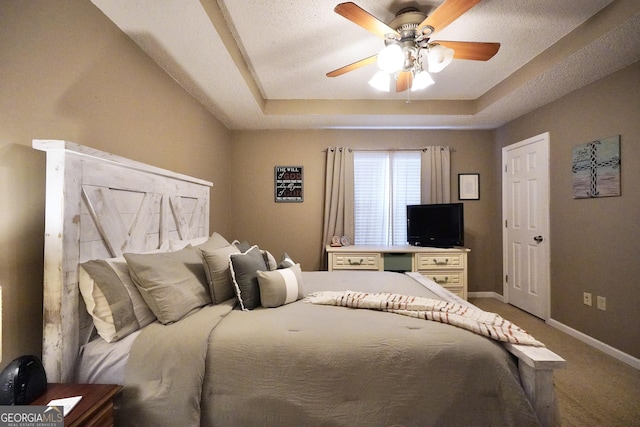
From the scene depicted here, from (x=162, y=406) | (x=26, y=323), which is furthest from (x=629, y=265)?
(x=26, y=323)

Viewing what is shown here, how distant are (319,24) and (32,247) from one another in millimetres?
2146

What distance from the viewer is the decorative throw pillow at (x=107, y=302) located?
4.14 feet

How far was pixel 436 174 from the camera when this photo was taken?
390 centimetres

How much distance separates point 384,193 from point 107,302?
3411 mm

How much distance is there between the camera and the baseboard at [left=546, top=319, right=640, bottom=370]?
7.17 ft

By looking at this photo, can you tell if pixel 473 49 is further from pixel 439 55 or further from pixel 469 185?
pixel 469 185

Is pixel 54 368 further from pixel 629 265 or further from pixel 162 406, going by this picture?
pixel 629 265

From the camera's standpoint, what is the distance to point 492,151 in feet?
13.0

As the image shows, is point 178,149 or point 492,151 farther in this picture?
point 492,151

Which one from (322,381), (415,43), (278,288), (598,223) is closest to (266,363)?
(322,381)

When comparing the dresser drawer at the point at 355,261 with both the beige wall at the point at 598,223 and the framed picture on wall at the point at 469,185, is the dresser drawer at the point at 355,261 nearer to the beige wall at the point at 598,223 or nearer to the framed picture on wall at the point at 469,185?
the framed picture on wall at the point at 469,185

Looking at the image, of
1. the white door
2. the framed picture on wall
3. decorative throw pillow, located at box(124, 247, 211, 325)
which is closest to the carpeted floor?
the white door

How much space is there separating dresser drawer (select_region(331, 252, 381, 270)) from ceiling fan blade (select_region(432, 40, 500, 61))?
88.0 inches

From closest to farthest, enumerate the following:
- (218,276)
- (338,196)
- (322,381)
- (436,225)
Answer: (322,381), (218,276), (436,225), (338,196)
